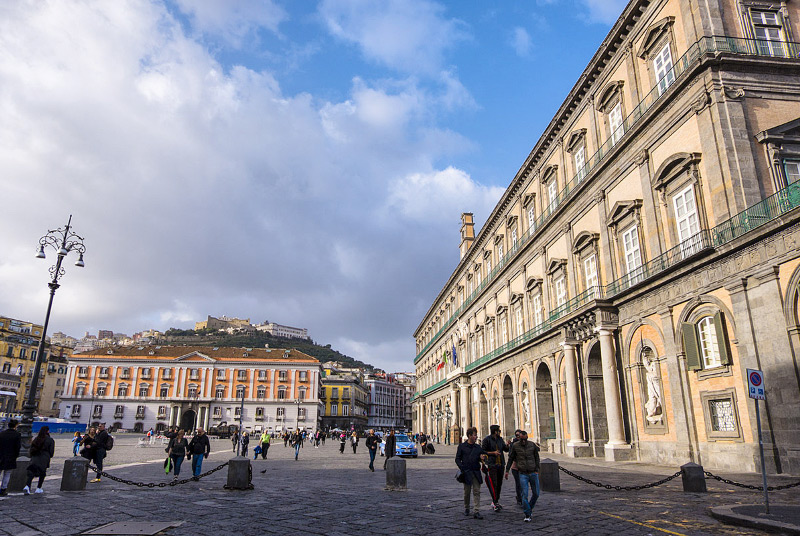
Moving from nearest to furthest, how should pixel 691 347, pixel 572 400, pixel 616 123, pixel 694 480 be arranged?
1. pixel 694 480
2. pixel 691 347
3. pixel 616 123
4. pixel 572 400

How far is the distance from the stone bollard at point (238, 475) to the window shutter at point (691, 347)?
13.2 meters

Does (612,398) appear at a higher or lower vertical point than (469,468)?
higher

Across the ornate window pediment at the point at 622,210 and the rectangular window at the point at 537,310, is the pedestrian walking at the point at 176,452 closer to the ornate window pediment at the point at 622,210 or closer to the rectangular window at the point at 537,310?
the ornate window pediment at the point at 622,210

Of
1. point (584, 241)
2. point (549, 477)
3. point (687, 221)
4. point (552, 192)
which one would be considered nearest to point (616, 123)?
point (584, 241)

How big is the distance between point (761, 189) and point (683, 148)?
2976mm

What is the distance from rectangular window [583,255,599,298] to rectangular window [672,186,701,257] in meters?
5.45

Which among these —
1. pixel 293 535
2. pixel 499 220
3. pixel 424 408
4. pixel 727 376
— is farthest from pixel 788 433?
pixel 424 408

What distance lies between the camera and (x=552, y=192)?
2906 cm

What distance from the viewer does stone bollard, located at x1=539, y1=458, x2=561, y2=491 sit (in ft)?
38.8

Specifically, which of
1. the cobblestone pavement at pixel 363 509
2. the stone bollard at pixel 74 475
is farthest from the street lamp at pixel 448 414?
the stone bollard at pixel 74 475

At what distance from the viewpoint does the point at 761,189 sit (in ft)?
49.8

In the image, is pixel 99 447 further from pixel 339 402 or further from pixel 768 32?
pixel 339 402

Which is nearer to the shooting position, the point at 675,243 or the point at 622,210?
the point at 675,243

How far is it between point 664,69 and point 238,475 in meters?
19.5
